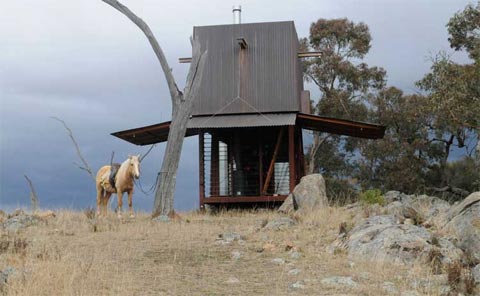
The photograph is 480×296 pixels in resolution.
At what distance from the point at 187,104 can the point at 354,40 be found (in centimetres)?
2176

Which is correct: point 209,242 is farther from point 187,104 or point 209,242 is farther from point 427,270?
point 187,104

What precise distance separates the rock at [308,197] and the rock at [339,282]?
11.0m

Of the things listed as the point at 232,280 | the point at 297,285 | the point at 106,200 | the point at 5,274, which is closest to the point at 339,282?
the point at 297,285

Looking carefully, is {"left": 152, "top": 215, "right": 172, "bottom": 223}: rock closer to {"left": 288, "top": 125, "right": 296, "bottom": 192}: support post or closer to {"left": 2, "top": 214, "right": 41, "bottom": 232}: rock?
{"left": 2, "top": 214, "right": 41, "bottom": 232}: rock

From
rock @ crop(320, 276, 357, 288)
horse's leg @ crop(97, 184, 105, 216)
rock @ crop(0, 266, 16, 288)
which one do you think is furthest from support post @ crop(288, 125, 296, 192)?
rock @ crop(0, 266, 16, 288)

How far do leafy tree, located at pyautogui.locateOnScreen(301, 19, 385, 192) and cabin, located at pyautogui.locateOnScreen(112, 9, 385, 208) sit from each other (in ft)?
37.4

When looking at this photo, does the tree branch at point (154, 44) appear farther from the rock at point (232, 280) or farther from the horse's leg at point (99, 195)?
the rock at point (232, 280)

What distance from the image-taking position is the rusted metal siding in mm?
26625

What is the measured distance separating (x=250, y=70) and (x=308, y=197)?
7243 millimetres

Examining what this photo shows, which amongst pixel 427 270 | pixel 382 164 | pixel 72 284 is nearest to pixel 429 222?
→ pixel 427 270

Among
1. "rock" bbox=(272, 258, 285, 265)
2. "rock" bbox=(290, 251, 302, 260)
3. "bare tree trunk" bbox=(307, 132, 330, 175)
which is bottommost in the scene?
"rock" bbox=(272, 258, 285, 265)

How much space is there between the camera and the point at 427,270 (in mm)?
10469

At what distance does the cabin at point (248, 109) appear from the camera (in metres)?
26.2

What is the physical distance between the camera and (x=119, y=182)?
19.3m
